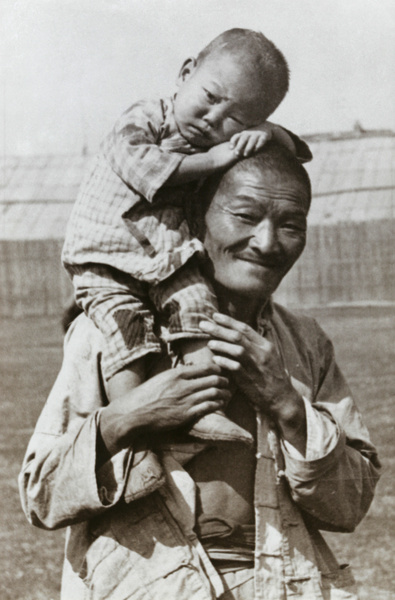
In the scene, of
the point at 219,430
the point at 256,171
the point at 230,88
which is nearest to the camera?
the point at 219,430

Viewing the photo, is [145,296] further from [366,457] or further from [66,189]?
[66,189]

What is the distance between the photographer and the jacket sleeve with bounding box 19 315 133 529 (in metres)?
2.83

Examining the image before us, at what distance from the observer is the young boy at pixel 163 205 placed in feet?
9.41

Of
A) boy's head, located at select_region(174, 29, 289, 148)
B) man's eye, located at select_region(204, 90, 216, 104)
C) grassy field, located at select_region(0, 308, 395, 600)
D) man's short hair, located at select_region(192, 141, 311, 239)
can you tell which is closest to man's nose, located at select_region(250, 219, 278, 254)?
man's short hair, located at select_region(192, 141, 311, 239)

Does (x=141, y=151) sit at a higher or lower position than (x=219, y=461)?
higher

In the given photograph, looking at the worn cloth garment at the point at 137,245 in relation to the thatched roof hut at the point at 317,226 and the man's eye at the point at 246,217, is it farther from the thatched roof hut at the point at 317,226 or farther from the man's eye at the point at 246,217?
the thatched roof hut at the point at 317,226

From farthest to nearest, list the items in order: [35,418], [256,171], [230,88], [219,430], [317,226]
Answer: [317,226], [35,418], [256,171], [230,88], [219,430]

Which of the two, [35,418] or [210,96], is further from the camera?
[35,418]

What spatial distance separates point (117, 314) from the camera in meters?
2.88

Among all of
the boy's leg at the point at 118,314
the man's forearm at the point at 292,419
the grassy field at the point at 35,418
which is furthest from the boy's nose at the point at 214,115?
the grassy field at the point at 35,418

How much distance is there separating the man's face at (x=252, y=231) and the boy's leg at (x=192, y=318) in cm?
12

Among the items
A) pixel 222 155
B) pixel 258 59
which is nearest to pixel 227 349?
pixel 222 155

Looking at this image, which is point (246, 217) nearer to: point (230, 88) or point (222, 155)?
point (222, 155)

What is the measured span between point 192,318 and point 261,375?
0.85 feet
